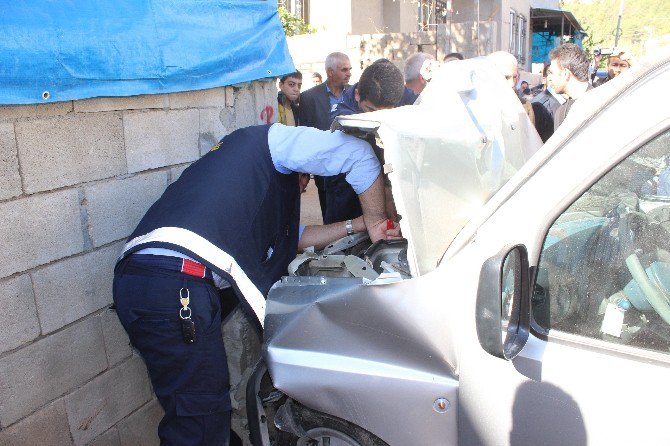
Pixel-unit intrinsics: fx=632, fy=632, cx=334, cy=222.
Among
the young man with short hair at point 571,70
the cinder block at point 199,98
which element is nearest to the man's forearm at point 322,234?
the cinder block at point 199,98

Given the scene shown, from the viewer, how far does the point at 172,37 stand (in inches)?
125

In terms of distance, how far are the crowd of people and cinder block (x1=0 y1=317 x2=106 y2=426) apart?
0.44m

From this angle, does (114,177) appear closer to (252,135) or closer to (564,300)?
(252,135)

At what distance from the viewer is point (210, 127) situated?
3.71m

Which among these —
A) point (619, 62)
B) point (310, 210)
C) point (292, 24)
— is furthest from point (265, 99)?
point (292, 24)

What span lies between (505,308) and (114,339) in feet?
7.01

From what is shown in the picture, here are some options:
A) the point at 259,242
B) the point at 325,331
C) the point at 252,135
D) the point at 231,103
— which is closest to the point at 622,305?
the point at 325,331

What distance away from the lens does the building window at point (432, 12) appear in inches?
636

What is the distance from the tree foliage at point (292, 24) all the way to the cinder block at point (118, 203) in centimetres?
948

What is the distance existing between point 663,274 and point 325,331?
1.02 meters

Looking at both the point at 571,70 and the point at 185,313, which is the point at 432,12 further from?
the point at 185,313

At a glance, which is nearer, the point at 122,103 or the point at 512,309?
the point at 512,309

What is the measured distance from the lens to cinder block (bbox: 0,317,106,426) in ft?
8.55

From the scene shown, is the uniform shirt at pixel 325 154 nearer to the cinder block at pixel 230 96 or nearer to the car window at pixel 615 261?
the cinder block at pixel 230 96
